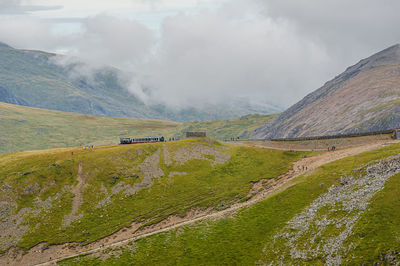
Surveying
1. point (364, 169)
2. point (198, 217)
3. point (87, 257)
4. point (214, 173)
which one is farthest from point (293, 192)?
point (87, 257)

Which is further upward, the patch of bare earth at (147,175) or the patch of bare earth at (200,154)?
the patch of bare earth at (200,154)

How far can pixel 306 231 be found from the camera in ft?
283

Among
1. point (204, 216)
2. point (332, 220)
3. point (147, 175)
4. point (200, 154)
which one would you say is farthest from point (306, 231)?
point (200, 154)

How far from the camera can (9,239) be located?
105m

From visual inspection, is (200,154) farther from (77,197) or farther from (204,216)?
(77,197)

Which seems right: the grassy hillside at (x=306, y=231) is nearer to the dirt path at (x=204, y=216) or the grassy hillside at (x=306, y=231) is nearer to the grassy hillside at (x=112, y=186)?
the dirt path at (x=204, y=216)

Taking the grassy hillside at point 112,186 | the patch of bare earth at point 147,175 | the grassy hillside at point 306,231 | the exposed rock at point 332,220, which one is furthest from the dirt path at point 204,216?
the exposed rock at point 332,220

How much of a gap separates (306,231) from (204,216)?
36771 mm

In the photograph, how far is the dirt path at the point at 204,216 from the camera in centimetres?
10075

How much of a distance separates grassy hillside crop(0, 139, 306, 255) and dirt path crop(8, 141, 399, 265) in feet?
10.5

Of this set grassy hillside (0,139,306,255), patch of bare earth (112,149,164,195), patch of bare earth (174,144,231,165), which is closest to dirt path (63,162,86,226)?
grassy hillside (0,139,306,255)

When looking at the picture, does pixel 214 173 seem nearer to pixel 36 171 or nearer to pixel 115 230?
pixel 115 230

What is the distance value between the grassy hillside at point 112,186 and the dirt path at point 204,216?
3.19m

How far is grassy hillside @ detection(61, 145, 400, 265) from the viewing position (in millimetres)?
74250
